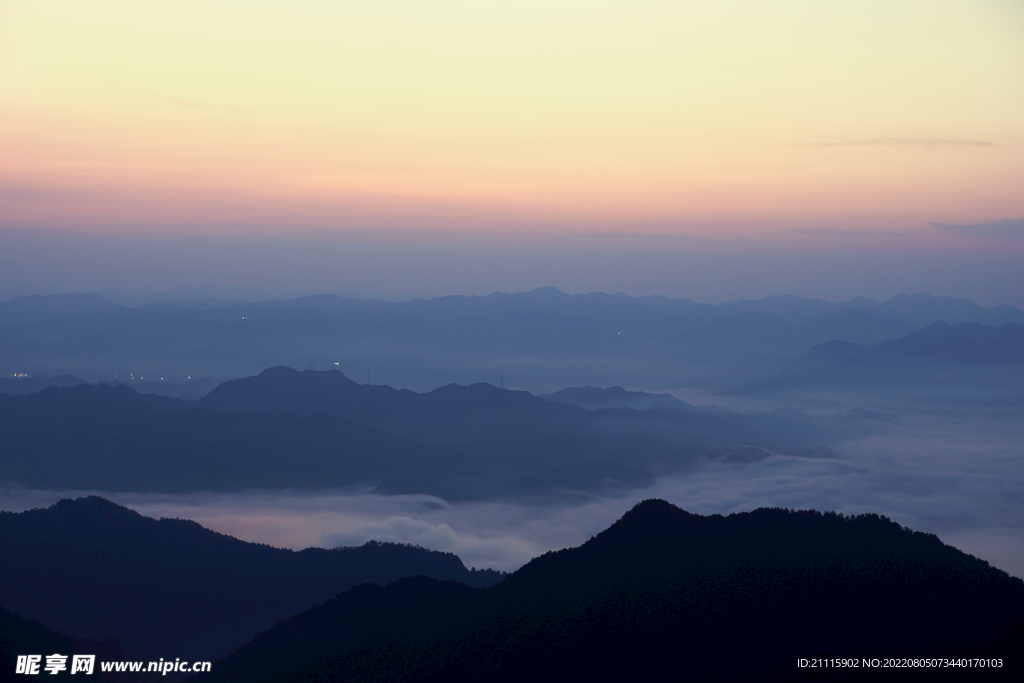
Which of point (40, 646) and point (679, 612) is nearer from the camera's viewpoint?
point (679, 612)

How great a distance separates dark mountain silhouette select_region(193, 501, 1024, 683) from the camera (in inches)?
4124

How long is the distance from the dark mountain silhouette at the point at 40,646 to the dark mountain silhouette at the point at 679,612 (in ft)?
64.9

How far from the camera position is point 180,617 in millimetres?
199000

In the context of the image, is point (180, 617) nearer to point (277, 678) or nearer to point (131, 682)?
point (131, 682)

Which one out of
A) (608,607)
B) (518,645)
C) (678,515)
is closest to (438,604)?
(518,645)

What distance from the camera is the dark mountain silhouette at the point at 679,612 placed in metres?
105

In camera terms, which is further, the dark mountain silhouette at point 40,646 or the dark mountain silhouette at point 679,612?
the dark mountain silhouette at point 40,646

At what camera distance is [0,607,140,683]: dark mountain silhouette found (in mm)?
128875

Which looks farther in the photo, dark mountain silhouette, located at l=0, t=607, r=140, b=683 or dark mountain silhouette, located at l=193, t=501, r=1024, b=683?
dark mountain silhouette, located at l=0, t=607, r=140, b=683

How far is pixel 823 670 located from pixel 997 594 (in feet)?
101

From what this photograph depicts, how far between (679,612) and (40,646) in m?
110

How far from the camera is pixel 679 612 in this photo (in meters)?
115

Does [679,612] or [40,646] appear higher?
[679,612]

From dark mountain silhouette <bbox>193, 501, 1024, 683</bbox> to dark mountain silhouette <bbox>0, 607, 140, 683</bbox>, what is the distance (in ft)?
64.9
